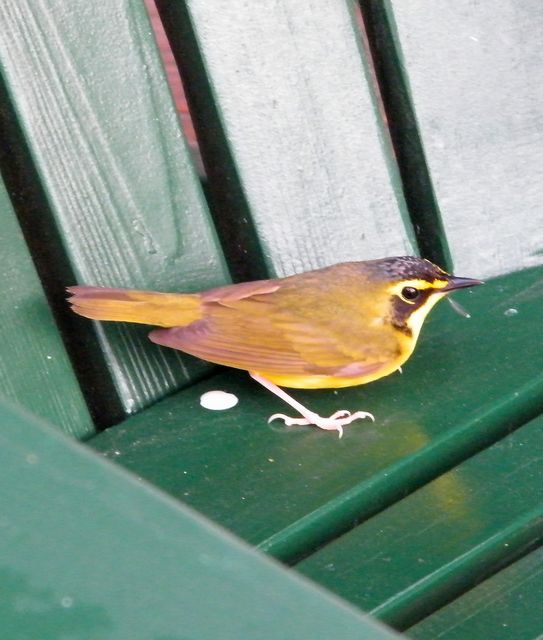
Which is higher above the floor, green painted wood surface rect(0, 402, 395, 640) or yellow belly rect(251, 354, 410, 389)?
green painted wood surface rect(0, 402, 395, 640)

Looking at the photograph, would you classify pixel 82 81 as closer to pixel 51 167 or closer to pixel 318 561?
pixel 51 167

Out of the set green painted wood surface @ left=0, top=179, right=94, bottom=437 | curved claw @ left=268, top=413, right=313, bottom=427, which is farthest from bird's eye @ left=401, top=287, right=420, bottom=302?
green painted wood surface @ left=0, top=179, right=94, bottom=437

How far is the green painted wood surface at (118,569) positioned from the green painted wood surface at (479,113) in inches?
87.3

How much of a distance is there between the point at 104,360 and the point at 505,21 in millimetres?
1305

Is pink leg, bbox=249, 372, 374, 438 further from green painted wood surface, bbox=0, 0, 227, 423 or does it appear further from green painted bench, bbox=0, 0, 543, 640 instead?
green painted wood surface, bbox=0, 0, 227, 423

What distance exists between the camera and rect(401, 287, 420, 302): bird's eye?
3.15m

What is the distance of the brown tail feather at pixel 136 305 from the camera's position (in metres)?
2.67

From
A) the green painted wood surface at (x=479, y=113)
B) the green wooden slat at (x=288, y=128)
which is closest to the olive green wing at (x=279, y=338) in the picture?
the green wooden slat at (x=288, y=128)

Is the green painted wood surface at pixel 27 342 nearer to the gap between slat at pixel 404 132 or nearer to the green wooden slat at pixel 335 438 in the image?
the green wooden slat at pixel 335 438

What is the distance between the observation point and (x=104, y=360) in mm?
2846

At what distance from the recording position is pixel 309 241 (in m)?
3.12

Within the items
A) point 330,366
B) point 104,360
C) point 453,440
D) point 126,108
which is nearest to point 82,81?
point 126,108

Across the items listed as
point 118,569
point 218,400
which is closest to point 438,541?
point 218,400

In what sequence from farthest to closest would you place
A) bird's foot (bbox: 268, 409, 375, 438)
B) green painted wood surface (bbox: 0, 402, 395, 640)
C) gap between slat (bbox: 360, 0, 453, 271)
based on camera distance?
gap between slat (bbox: 360, 0, 453, 271), bird's foot (bbox: 268, 409, 375, 438), green painted wood surface (bbox: 0, 402, 395, 640)
